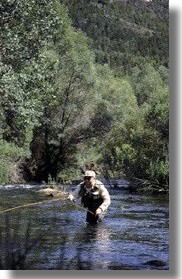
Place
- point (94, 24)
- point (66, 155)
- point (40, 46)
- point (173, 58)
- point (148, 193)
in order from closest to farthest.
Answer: point (173, 58) → point (94, 24) → point (148, 193) → point (40, 46) → point (66, 155)

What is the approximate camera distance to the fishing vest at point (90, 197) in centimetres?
645

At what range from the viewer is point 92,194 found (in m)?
6.45

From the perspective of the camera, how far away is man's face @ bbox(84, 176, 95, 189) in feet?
20.9

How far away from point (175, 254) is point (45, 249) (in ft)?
4.35

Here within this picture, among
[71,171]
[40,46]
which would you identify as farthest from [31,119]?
[71,171]

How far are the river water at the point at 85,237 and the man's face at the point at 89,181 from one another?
567mm

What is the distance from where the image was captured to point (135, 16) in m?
6.57

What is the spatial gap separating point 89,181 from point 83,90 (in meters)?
9.65

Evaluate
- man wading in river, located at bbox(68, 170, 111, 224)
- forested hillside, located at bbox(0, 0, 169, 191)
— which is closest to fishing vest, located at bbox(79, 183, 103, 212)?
man wading in river, located at bbox(68, 170, 111, 224)

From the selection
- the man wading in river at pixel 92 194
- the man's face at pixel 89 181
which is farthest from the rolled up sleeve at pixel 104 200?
the man's face at pixel 89 181

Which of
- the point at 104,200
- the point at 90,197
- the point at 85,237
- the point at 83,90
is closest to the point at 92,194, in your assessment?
the point at 90,197

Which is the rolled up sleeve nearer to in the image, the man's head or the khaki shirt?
the khaki shirt

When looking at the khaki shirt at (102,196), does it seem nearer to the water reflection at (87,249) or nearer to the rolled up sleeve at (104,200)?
the rolled up sleeve at (104,200)

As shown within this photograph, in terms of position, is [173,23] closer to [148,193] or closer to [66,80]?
[148,193]
